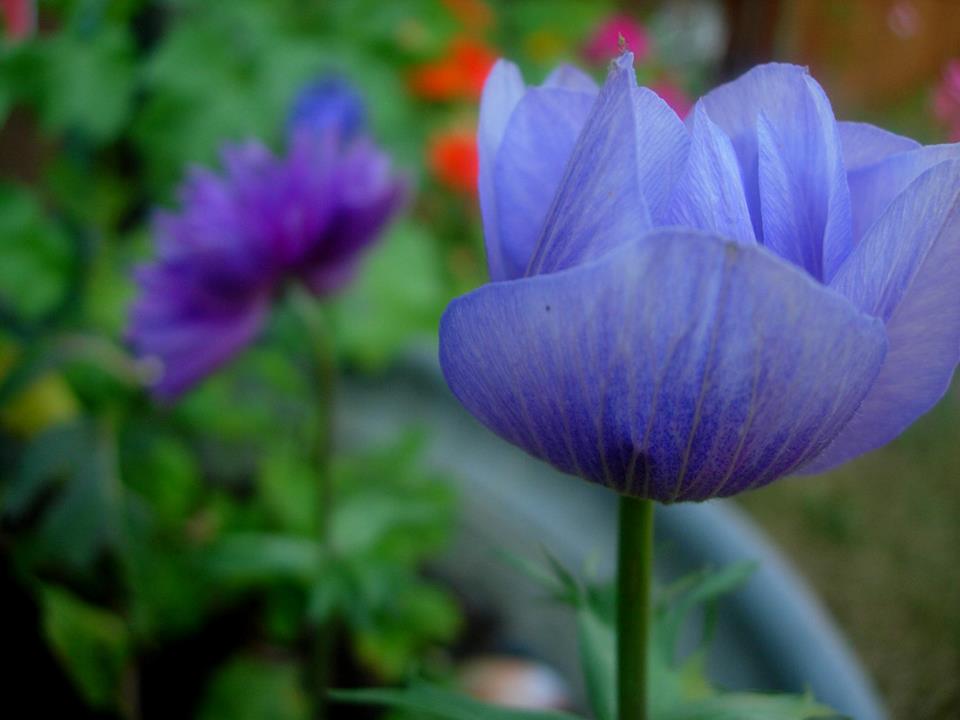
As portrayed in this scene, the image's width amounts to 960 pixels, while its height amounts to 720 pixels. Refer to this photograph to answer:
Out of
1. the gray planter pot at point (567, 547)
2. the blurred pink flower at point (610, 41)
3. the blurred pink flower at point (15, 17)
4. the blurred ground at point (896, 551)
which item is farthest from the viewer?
the blurred pink flower at point (610, 41)

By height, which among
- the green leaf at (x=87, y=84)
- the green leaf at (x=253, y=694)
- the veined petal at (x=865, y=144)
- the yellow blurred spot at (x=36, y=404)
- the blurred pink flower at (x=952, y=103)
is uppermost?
the green leaf at (x=87, y=84)

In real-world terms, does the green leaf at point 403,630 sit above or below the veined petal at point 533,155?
below

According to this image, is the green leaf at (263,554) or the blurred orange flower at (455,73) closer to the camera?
the green leaf at (263,554)

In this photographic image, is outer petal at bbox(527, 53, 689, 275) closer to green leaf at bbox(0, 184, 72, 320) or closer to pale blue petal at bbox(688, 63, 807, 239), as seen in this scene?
pale blue petal at bbox(688, 63, 807, 239)

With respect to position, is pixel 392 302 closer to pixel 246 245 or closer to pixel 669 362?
pixel 246 245

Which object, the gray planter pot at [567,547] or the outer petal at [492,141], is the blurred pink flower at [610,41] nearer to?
the gray planter pot at [567,547]

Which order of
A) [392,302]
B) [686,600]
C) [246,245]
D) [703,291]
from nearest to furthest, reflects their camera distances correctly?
1. [703,291]
2. [686,600]
3. [246,245]
4. [392,302]

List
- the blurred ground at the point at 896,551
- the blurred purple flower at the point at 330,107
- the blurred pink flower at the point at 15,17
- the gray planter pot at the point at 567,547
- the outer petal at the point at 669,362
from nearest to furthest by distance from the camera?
the outer petal at the point at 669,362
the blurred ground at the point at 896,551
the gray planter pot at the point at 567,547
the blurred pink flower at the point at 15,17
the blurred purple flower at the point at 330,107

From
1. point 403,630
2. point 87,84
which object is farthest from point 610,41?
point 403,630

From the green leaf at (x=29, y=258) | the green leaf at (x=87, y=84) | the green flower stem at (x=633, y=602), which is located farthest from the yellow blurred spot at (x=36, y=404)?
the green flower stem at (x=633, y=602)
